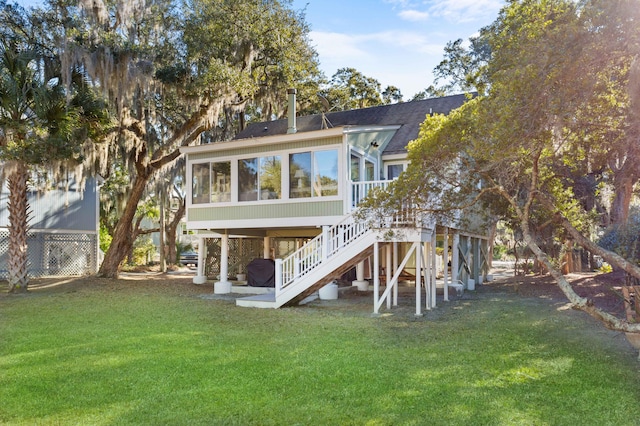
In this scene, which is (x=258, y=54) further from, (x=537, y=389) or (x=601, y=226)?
(x=537, y=389)

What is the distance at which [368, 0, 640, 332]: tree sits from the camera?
6191 mm

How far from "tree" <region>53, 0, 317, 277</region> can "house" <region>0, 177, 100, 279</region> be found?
3.12 m

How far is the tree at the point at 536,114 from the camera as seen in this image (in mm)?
6191

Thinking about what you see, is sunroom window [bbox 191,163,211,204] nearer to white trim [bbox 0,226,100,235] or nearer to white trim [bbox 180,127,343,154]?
white trim [bbox 180,127,343,154]

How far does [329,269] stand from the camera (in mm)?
11109

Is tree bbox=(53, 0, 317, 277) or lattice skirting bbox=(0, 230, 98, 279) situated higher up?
tree bbox=(53, 0, 317, 277)

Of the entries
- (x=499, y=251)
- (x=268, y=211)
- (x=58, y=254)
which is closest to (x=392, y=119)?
(x=268, y=211)

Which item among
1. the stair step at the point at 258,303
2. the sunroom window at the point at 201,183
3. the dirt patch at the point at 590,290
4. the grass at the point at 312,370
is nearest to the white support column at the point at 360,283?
the stair step at the point at 258,303

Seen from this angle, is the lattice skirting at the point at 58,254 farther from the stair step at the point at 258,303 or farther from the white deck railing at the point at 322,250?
the white deck railing at the point at 322,250

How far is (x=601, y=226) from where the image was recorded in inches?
739

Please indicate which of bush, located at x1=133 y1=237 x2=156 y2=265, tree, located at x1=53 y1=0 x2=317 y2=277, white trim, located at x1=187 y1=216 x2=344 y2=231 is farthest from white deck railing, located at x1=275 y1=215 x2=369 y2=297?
bush, located at x1=133 y1=237 x2=156 y2=265

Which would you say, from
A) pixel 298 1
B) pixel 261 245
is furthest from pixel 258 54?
pixel 261 245

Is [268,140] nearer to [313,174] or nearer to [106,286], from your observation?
[313,174]

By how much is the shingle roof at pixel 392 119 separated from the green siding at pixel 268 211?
308 cm
